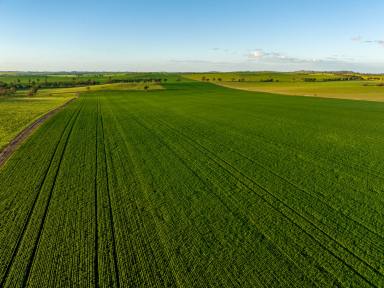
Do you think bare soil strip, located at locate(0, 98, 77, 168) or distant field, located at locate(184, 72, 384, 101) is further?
distant field, located at locate(184, 72, 384, 101)

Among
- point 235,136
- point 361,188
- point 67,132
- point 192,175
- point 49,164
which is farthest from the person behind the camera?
point 67,132

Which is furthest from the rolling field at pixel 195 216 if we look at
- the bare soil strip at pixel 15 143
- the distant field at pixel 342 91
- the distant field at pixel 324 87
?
the distant field at pixel 324 87

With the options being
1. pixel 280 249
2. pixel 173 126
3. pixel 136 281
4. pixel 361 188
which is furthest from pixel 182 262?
pixel 173 126

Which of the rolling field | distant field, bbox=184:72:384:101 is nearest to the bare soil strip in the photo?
the rolling field

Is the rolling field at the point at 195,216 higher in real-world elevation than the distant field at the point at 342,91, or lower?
lower

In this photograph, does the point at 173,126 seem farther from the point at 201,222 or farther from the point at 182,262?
the point at 182,262

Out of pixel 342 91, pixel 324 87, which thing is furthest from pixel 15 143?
pixel 324 87

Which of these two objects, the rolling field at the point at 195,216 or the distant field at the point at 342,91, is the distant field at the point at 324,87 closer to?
the distant field at the point at 342,91

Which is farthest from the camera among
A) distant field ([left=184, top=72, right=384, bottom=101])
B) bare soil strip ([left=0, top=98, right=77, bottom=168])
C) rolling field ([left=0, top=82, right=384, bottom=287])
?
distant field ([left=184, top=72, right=384, bottom=101])

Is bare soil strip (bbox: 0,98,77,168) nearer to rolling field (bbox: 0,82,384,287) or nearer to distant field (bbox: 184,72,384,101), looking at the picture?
rolling field (bbox: 0,82,384,287)
